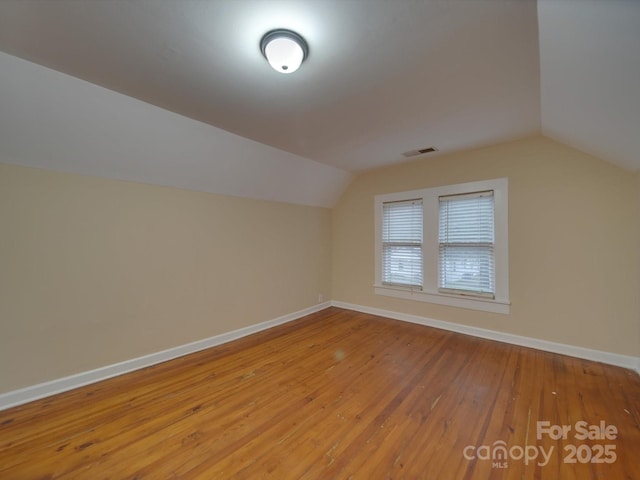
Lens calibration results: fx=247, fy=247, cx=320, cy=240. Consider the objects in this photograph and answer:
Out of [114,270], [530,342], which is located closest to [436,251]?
[530,342]

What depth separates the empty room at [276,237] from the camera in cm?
143

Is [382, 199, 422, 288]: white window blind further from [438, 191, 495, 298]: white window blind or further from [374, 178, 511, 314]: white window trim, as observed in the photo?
[438, 191, 495, 298]: white window blind

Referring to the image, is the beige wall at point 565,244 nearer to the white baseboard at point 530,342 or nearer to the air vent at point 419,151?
the white baseboard at point 530,342

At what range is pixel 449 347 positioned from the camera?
3.07 metres

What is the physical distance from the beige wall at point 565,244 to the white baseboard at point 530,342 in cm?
6

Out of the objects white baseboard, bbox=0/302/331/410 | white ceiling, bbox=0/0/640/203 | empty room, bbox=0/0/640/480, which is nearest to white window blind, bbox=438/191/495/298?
empty room, bbox=0/0/640/480

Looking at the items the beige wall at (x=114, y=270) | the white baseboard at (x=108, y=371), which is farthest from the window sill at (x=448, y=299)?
the white baseboard at (x=108, y=371)

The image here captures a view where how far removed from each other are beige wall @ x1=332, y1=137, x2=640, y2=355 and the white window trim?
0.26 ft

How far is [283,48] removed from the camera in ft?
4.70

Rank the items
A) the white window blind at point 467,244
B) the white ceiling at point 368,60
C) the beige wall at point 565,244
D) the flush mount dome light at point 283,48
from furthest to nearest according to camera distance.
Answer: the white window blind at point 467,244, the beige wall at point 565,244, the flush mount dome light at point 283,48, the white ceiling at point 368,60

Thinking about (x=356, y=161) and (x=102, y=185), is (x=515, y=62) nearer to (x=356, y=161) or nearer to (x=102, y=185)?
(x=356, y=161)

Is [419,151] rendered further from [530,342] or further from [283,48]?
[530,342]

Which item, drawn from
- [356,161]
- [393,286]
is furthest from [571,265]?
[356,161]

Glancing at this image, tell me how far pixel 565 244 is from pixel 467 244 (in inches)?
38.4
